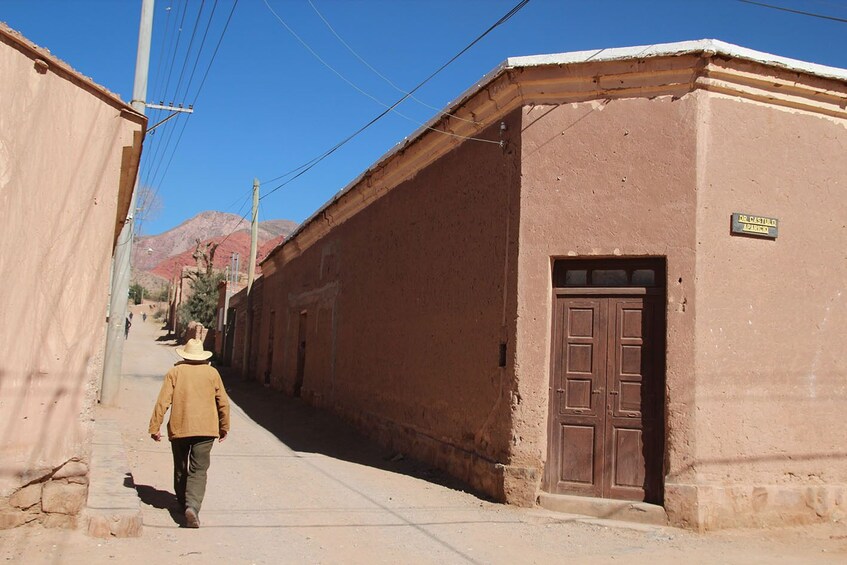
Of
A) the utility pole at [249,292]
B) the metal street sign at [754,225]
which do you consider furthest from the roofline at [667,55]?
the utility pole at [249,292]

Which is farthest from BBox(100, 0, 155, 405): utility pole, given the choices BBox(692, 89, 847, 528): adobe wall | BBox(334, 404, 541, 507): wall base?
BBox(692, 89, 847, 528): adobe wall

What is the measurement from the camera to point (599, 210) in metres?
7.73

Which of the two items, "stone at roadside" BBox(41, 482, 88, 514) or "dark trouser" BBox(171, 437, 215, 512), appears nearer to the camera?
"stone at roadside" BBox(41, 482, 88, 514)

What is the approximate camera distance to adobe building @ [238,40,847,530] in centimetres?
727

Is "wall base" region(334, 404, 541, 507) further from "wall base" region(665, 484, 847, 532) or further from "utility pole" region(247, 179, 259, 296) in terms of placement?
"utility pole" region(247, 179, 259, 296)

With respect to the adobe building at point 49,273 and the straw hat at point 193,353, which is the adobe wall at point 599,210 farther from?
the adobe building at point 49,273

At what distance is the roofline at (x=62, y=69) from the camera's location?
207 inches

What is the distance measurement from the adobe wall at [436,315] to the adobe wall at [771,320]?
1.98 meters

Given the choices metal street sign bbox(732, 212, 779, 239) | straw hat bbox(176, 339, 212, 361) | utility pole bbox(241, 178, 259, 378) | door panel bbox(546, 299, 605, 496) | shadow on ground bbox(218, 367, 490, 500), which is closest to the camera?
straw hat bbox(176, 339, 212, 361)

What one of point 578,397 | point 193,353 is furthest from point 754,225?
point 193,353

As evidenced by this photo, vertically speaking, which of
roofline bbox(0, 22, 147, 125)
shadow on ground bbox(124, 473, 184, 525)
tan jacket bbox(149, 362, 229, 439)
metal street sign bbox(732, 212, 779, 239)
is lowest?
shadow on ground bbox(124, 473, 184, 525)

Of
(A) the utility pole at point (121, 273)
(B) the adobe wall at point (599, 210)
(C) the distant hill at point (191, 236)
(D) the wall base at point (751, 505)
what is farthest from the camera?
(C) the distant hill at point (191, 236)

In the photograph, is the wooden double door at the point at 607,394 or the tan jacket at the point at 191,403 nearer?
the tan jacket at the point at 191,403

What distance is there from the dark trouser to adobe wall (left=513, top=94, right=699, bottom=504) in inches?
123
